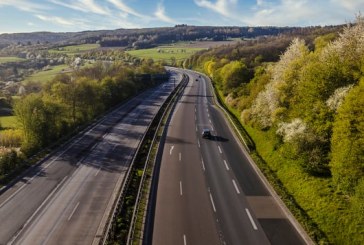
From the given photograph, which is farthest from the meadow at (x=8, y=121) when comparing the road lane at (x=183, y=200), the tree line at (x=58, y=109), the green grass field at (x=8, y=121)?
the road lane at (x=183, y=200)

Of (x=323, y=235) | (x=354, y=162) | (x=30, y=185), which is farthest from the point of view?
(x=30, y=185)

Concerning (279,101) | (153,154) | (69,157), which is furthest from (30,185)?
(279,101)

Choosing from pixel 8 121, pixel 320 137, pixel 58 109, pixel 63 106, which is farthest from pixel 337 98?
pixel 8 121

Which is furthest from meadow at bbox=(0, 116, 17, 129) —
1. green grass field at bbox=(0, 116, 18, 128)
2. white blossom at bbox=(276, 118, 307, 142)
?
white blossom at bbox=(276, 118, 307, 142)

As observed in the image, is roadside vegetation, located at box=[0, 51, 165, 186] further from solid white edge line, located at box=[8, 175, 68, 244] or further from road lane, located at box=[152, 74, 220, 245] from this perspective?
road lane, located at box=[152, 74, 220, 245]

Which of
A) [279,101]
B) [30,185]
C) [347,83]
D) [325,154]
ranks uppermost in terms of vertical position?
[347,83]

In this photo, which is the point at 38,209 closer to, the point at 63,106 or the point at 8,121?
the point at 63,106

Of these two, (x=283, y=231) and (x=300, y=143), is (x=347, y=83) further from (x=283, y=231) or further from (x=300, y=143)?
(x=283, y=231)
